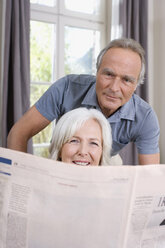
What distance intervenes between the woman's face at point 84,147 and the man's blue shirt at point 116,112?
0.64 ft

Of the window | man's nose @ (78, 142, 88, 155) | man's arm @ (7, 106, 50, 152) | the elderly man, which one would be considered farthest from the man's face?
the window

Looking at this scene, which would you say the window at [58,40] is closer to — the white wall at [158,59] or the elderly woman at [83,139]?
the white wall at [158,59]

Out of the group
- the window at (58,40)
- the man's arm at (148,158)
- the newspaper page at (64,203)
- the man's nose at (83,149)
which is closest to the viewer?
the newspaper page at (64,203)

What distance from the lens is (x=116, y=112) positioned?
1.55m

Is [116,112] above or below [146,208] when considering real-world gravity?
above

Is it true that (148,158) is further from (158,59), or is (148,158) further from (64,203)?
(158,59)

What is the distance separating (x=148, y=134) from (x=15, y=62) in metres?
1.43

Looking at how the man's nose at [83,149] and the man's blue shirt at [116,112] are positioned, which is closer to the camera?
the man's nose at [83,149]

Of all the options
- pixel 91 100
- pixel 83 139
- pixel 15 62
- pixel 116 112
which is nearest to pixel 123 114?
pixel 116 112

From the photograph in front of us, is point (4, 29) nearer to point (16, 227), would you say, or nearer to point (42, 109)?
point (42, 109)

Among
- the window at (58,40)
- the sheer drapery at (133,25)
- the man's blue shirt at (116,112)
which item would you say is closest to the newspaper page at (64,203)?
the man's blue shirt at (116,112)

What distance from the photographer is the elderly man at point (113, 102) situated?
141cm

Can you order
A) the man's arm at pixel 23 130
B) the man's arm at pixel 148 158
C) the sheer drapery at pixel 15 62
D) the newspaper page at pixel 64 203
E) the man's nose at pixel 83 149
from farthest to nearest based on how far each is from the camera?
1. the sheer drapery at pixel 15 62
2. the man's arm at pixel 148 158
3. the man's arm at pixel 23 130
4. the man's nose at pixel 83 149
5. the newspaper page at pixel 64 203

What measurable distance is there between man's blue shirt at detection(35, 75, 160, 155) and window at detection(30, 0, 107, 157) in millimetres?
1383
